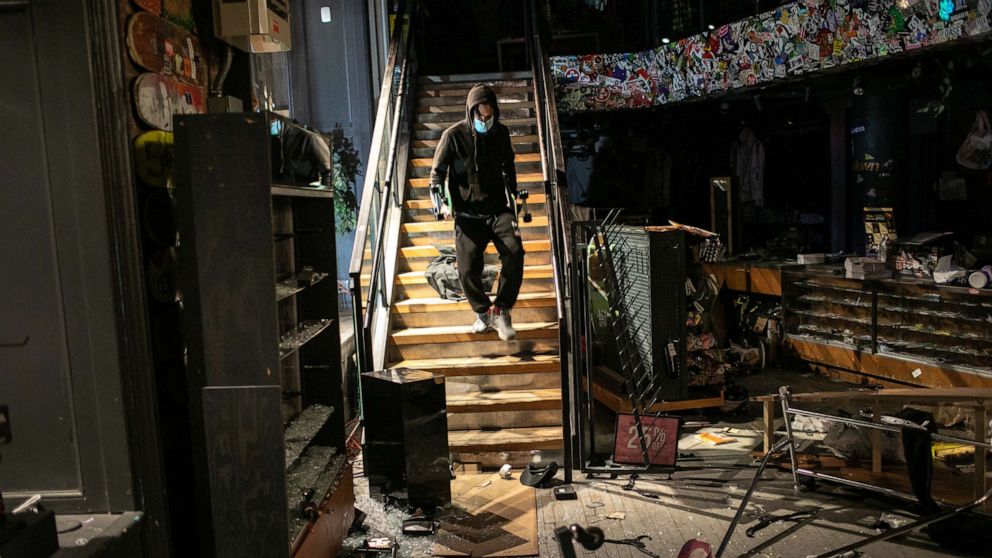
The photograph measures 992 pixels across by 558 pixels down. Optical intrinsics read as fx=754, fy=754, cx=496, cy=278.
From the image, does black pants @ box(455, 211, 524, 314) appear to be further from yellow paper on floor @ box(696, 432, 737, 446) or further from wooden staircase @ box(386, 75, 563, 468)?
yellow paper on floor @ box(696, 432, 737, 446)

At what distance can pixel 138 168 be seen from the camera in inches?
114

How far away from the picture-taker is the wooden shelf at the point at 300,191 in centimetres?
338

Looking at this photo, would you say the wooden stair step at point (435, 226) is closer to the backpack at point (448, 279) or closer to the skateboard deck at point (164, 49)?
the backpack at point (448, 279)

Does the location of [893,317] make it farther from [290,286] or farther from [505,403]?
[290,286]

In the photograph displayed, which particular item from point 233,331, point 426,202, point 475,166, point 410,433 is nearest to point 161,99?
point 233,331

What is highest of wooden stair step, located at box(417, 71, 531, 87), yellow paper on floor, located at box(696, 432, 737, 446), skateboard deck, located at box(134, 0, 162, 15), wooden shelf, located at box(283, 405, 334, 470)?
wooden stair step, located at box(417, 71, 531, 87)

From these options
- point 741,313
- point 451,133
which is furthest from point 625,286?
point 741,313

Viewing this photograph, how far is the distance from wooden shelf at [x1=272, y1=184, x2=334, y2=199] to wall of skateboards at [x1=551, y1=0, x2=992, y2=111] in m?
5.64

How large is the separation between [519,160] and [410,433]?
14.9ft

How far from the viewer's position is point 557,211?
6.78m

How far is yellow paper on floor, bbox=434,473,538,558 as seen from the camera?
4652 mm

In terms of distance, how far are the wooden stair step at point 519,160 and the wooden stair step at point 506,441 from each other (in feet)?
12.1

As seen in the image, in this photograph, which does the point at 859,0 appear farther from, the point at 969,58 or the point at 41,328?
the point at 41,328

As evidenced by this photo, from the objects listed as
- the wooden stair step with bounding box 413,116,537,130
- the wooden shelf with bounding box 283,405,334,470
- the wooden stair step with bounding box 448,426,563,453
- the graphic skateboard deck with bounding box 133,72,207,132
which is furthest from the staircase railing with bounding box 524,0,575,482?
the graphic skateboard deck with bounding box 133,72,207,132
